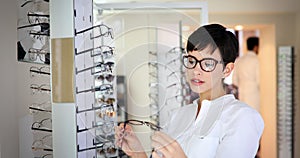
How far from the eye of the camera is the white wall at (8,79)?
806mm

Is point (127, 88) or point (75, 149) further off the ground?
point (127, 88)

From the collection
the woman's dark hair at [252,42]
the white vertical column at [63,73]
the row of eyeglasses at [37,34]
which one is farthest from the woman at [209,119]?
the woman's dark hair at [252,42]

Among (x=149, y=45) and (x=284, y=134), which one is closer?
(x=149, y=45)

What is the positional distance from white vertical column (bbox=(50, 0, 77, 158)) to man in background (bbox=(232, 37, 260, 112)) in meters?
1.95

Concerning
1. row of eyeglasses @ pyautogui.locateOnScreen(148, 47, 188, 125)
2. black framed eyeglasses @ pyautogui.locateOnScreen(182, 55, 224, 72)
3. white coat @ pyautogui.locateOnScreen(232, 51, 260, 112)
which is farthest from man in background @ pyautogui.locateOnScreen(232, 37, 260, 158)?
black framed eyeglasses @ pyautogui.locateOnScreen(182, 55, 224, 72)

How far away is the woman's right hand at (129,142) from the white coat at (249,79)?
1.98 meters

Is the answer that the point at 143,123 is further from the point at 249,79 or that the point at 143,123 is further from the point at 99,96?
the point at 249,79

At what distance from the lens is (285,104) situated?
2227 mm

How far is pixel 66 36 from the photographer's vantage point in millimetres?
756

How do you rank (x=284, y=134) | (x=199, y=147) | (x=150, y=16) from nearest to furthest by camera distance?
1. (x=199, y=147)
2. (x=150, y=16)
3. (x=284, y=134)

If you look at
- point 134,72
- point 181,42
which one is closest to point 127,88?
point 134,72

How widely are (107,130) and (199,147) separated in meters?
0.20

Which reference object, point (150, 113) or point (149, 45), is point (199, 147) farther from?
point (149, 45)

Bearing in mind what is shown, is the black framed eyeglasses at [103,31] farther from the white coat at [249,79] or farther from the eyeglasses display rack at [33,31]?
the white coat at [249,79]
